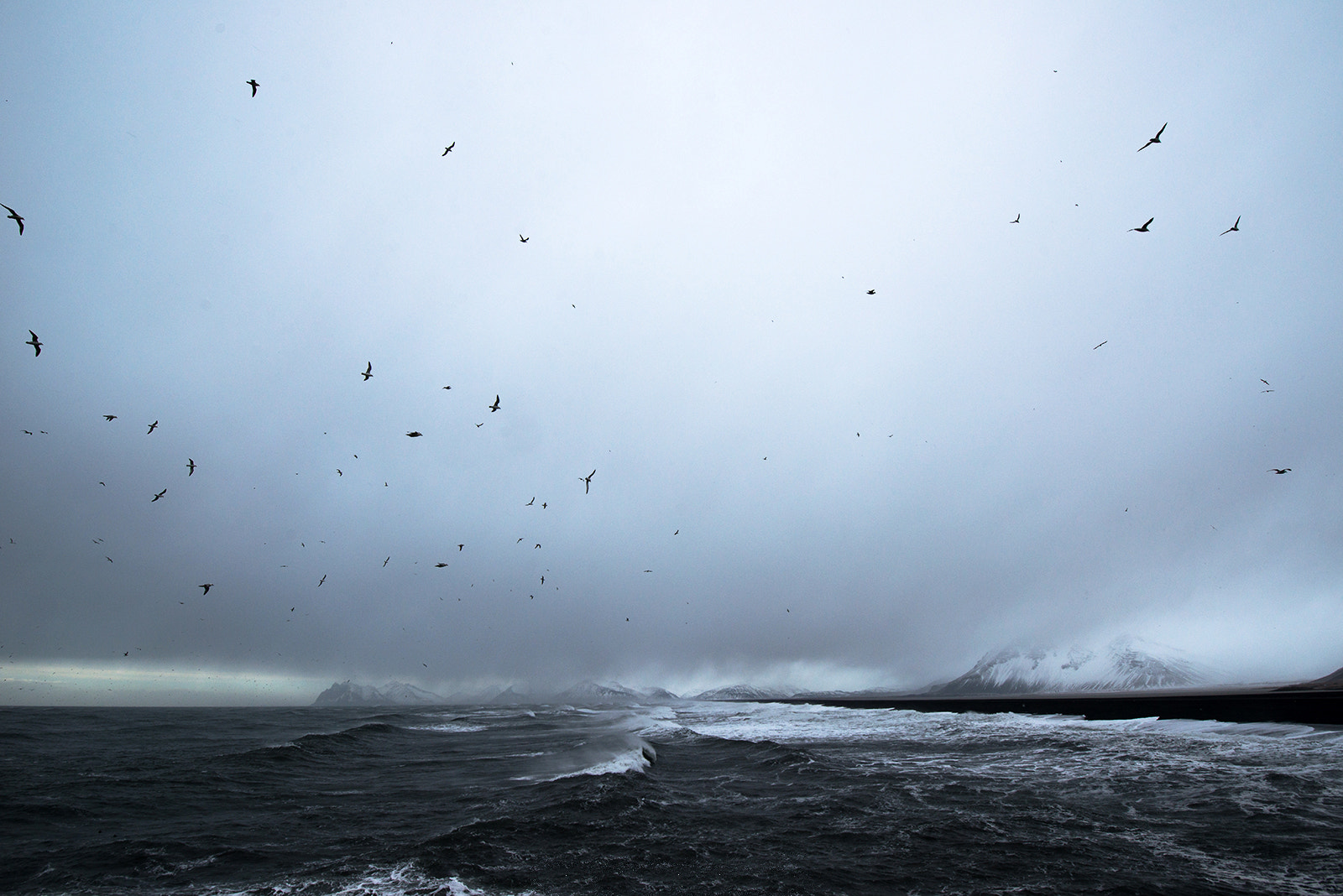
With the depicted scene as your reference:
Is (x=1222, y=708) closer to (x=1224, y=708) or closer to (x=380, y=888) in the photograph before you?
(x=1224, y=708)

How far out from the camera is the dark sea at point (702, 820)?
991 cm

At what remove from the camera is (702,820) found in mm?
14250

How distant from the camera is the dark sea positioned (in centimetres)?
991

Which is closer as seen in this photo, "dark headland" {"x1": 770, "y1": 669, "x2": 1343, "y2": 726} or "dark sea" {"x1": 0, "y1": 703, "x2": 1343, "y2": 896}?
"dark sea" {"x1": 0, "y1": 703, "x2": 1343, "y2": 896}

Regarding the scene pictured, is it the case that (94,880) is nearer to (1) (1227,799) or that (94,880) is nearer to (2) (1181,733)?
(1) (1227,799)

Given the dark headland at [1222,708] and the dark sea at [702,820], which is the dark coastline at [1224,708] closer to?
the dark headland at [1222,708]

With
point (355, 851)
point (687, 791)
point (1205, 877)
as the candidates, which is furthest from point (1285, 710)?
point (355, 851)

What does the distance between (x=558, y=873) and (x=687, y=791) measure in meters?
8.78

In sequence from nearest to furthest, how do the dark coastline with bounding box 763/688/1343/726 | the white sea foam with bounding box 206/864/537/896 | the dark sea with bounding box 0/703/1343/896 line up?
the white sea foam with bounding box 206/864/537/896 → the dark sea with bounding box 0/703/1343/896 → the dark coastline with bounding box 763/688/1343/726

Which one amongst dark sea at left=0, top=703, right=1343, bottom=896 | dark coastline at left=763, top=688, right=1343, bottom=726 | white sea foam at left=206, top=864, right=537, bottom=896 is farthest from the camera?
dark coastline at left=763, top=688, right=1343, bottom=726

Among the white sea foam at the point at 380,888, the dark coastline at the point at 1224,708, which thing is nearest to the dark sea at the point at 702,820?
the white sea foam at the point at 380,888

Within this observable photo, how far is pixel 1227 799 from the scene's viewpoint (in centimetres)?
1408

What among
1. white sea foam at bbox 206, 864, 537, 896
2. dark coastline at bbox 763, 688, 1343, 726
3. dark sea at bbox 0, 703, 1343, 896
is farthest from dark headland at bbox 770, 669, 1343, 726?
white sea foam at bbox 206, 864, 537, 896

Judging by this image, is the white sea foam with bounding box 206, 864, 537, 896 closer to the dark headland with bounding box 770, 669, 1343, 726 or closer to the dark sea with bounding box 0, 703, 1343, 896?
the dark sea with bounding box 0, 703, 1343, 896
